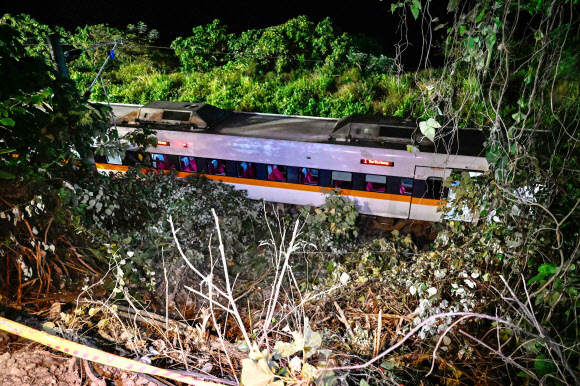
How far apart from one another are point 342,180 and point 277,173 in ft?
5.32

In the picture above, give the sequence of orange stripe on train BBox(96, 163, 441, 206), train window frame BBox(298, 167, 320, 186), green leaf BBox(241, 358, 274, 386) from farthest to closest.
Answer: train window frame BBox(298, 167, 320, 186) → orange stripe on train BBox(96, 163, 441, 206) → green leaf BBox(241, 358, 274, 386)

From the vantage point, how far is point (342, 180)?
935 centimetres

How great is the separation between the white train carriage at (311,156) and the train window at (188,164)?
0.08 feet

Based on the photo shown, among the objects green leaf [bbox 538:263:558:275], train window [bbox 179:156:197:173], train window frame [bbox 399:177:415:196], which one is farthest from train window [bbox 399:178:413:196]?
green leaf [bbox 538:263:558:275]

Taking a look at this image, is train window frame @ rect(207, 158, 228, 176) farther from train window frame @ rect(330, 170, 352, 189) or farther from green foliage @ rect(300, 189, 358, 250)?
train window frame @ rect(330, 170, 352, 189)

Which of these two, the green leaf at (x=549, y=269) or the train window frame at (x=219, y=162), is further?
the train window frame at (x=219, y=162)

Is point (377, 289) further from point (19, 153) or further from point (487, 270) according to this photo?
point (19, 153)

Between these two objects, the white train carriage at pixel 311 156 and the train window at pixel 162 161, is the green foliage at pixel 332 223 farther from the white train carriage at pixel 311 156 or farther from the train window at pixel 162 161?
the train window at pixel 162 161

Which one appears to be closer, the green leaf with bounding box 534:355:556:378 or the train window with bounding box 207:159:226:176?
the green leaf with bounding box 534:355:556:378

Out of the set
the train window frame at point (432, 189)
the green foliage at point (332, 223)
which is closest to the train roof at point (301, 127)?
the train window frame at point (432, 189)

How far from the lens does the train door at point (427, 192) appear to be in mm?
8609

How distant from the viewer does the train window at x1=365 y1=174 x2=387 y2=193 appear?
9.08 meters

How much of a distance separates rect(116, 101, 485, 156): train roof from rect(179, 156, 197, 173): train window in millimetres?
752

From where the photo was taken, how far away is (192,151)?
1002 cm
